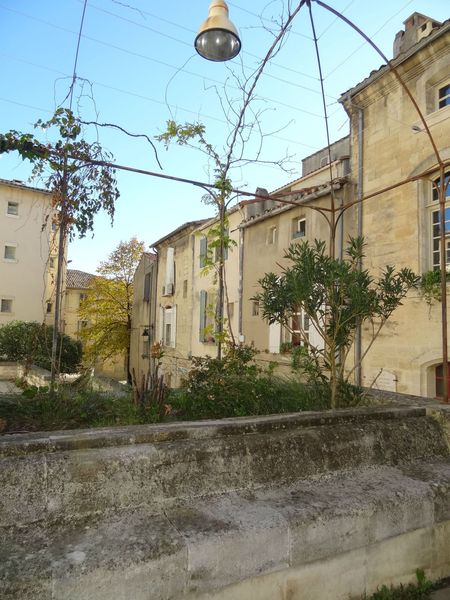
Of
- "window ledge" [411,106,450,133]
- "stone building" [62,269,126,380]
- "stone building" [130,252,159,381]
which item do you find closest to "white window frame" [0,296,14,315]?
"stone building" [62,269,126,380]

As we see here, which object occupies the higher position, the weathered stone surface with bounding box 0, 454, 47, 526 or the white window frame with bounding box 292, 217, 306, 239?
the white window frame with bounding box 292, 217, 306, 239

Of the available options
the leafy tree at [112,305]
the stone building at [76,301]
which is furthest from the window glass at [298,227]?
the stone building at [76,301]

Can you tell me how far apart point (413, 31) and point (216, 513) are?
1165 centimetres

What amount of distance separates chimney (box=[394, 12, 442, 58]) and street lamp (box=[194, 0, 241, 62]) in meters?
8.00

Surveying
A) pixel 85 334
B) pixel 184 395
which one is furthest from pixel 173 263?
pixel 184 395

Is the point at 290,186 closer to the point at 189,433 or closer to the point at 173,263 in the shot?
the point at 173,263

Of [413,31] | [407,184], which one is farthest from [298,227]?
[413,31]

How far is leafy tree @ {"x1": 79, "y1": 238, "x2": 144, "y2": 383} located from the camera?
2553 centimetres

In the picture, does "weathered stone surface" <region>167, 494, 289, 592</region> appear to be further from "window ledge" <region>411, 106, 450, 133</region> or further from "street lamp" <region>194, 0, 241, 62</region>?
"window ledge" <region>411, 106, 450, 133</region>

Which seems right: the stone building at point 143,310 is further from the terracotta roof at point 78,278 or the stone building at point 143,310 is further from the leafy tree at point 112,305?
the terracotta roof at point 78,278

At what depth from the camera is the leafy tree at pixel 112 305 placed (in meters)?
25.5

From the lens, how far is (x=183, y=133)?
4.52m

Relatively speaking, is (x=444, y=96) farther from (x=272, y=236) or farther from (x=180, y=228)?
(x=180, y=228)

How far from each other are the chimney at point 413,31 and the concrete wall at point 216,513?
1009 cm
